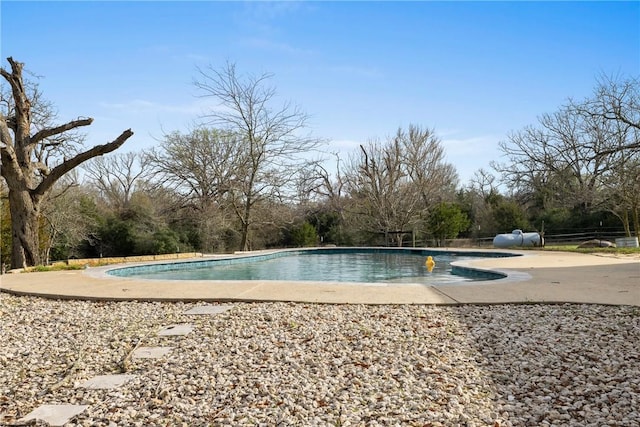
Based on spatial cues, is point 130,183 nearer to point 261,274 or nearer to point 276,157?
point 276,157

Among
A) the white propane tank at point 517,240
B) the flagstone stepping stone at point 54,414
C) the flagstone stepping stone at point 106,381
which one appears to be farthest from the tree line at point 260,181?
the flagstone stepping stone at point 54,414

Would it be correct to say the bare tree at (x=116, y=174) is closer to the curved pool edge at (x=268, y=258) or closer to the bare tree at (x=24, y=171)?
the curved pool edge at (x=268, y=258)

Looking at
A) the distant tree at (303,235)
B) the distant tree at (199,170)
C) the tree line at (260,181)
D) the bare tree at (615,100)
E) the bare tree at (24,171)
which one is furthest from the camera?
the distant tree at (303,235)

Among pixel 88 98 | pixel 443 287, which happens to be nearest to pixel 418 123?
pixel 88 98

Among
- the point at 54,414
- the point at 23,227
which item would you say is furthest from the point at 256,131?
the point at 54,414

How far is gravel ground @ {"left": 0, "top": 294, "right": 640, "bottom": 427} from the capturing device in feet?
7.20

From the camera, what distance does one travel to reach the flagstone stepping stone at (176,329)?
3616 mm

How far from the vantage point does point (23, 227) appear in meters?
8.92

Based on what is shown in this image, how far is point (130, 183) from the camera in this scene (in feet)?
80.7

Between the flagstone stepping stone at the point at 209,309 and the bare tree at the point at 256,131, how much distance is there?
10972 millimetres

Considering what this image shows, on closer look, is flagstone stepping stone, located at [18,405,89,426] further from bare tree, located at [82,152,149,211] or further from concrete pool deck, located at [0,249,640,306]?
bare tree, located at [82,152,149,211]

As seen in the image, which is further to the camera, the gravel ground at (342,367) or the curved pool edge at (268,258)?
the curved pool edge at (268,258)

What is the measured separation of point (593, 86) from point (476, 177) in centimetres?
1515

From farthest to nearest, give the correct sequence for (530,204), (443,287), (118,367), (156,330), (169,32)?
(530,204) → (169,32) → (443,287) → (156,330) → (118,367)
